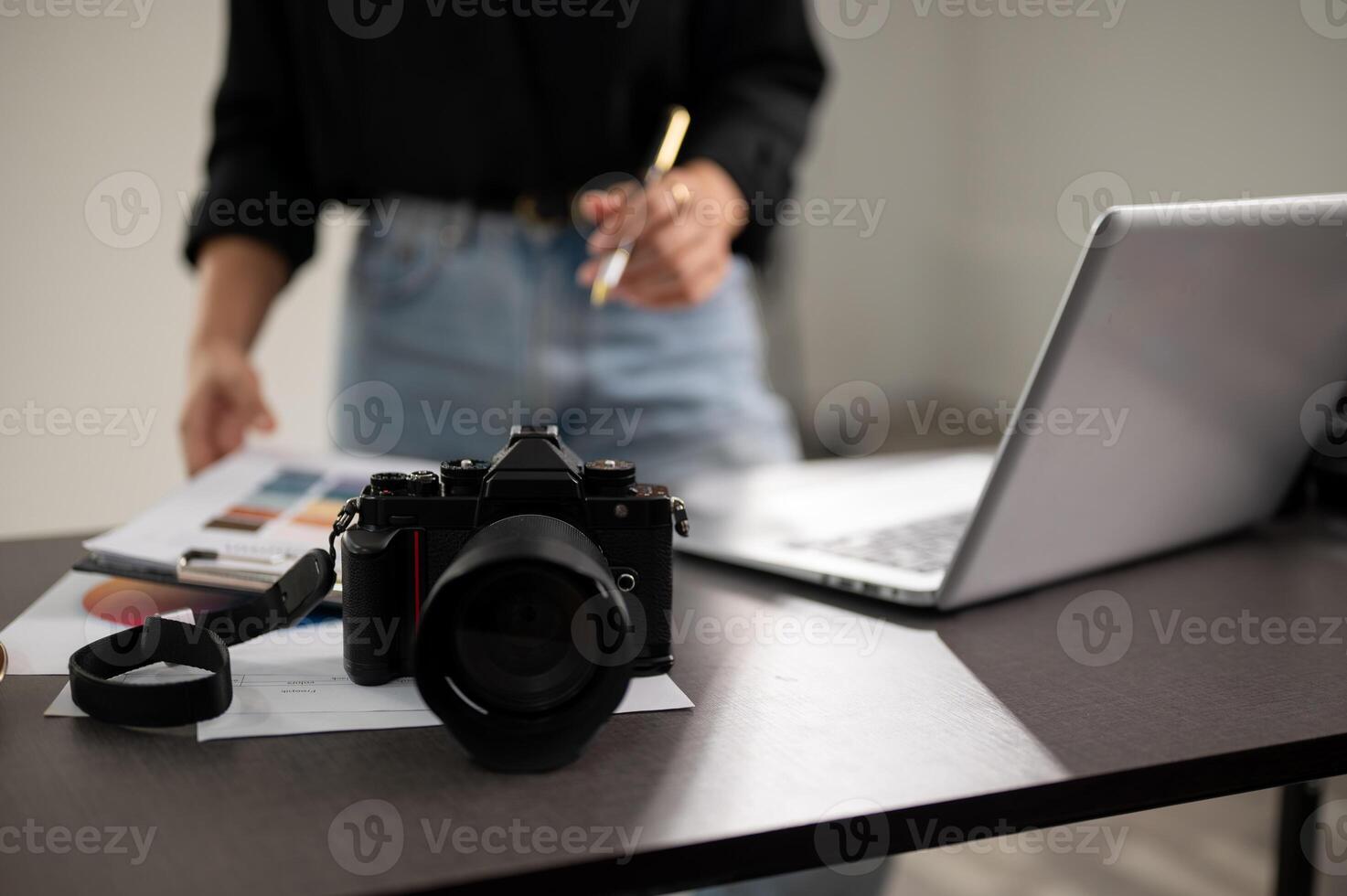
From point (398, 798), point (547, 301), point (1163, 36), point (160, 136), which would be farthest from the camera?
point (1163, 36)

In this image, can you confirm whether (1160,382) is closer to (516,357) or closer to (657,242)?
(657,242)

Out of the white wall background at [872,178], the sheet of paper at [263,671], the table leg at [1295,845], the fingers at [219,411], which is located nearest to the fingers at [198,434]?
the fingers at [219,411]

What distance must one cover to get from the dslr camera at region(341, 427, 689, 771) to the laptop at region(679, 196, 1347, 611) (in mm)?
182

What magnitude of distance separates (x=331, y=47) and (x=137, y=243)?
134 centimetres

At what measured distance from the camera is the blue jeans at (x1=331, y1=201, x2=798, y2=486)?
103 centimetres

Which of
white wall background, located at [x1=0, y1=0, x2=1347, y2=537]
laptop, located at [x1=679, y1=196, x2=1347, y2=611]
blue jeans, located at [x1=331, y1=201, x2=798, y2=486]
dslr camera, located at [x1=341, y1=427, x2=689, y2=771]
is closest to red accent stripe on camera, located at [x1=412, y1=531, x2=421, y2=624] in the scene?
dslr camera, located at [x1=341, y1=427, x2=689, y2=771]

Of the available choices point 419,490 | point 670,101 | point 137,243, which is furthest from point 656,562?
point 137,243

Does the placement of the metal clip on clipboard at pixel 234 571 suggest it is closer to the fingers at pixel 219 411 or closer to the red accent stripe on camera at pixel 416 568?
the red accent stripe on camera at pixel 416 568

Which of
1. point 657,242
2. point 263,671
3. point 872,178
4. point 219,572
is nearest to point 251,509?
point 219,572

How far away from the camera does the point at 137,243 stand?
217 centimetres

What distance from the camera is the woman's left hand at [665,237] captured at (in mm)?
797

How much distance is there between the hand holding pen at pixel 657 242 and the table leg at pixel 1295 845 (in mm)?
563

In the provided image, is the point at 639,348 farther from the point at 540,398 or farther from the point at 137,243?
the point at 137,243

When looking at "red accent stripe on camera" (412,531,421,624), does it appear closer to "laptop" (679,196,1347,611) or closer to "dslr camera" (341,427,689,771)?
"dslr camera" (341,427,689,771)
